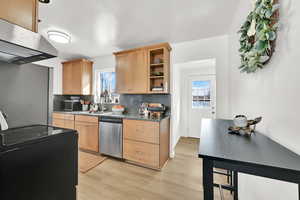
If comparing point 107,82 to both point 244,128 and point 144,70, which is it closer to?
point 144,70

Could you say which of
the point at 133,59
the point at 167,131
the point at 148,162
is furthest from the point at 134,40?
the point at 148,162

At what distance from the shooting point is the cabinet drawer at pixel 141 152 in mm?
2240

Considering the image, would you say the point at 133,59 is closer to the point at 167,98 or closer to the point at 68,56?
the point at 167,98

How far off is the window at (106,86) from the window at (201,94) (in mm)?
2556

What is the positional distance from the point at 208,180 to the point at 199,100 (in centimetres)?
389

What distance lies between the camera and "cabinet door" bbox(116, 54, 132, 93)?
2.77 meters

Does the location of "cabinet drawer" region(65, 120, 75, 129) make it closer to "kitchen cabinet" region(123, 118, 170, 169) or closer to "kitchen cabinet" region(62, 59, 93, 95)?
"kitchen cabinet" region(62, 59, 93, 95)

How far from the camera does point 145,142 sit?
2.33 m

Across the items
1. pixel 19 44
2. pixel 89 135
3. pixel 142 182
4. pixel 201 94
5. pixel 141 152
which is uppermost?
pixel 19 44

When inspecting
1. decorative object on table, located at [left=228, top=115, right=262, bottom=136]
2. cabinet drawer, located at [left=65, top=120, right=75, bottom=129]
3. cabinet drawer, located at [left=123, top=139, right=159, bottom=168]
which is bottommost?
cabinet drawer, located at [left=123, top=139, right=159, bottom=168]

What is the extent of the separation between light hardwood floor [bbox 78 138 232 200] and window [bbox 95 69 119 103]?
5.50ft

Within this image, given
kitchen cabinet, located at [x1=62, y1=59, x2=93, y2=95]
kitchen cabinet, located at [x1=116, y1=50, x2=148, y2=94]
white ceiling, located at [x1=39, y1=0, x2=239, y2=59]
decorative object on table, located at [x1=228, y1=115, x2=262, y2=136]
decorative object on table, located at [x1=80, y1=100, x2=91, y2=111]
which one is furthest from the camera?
decorative object on table, located at [x1=80, y1=100, x2=91, y2=111]

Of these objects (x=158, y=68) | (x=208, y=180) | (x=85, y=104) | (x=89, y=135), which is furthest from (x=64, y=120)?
(x=208, y=180)

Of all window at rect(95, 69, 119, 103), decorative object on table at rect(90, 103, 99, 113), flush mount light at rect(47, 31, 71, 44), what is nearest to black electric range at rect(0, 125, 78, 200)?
flush mount light at rect(47, 31, 71, 44)
